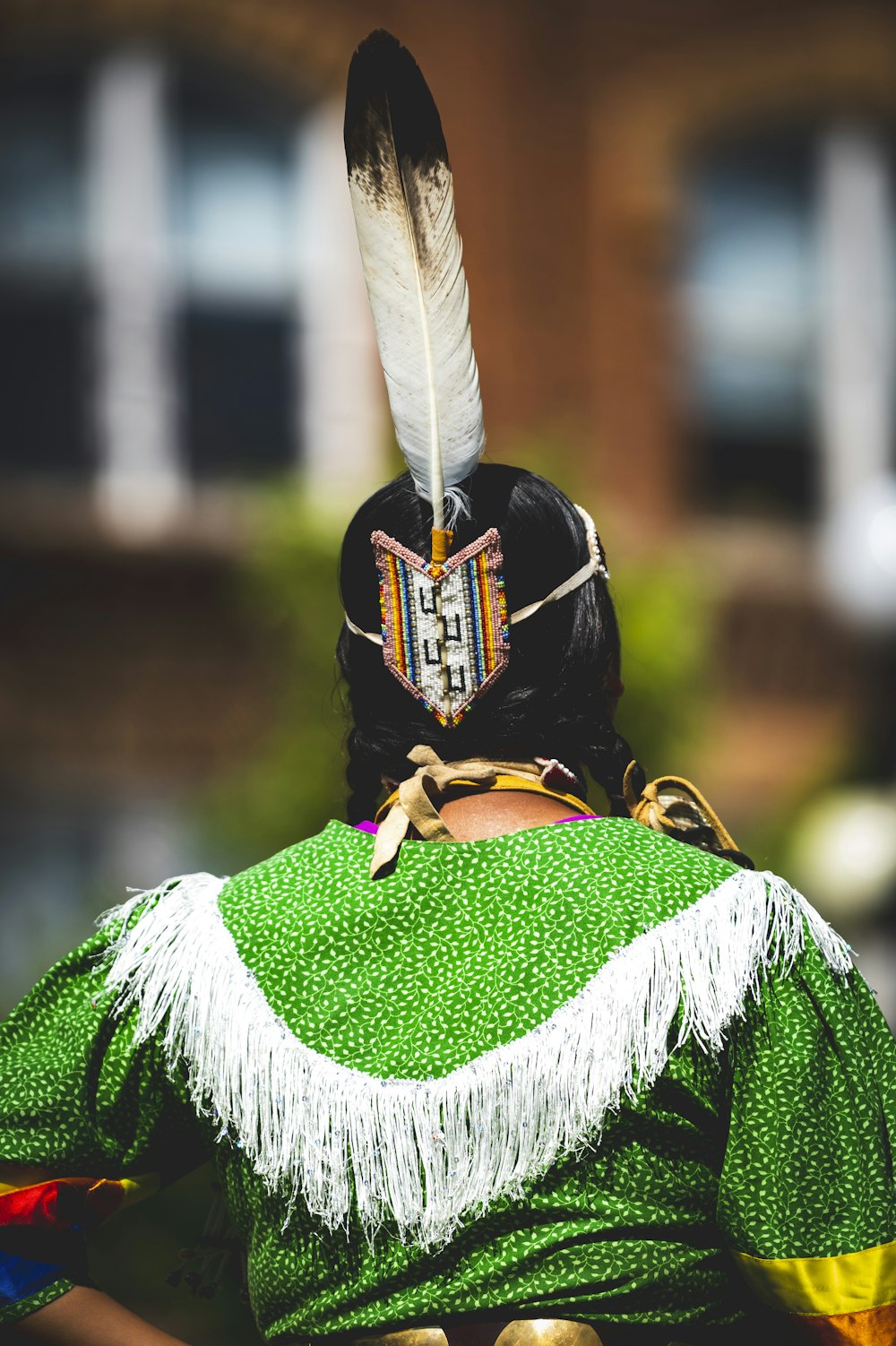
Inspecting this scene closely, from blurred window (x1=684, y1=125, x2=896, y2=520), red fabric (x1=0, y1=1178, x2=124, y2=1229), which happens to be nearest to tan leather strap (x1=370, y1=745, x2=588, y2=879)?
red fabric (x1=0, y1=1178, x2=124, y2=1229)

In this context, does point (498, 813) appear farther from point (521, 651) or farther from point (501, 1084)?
point (501, 1084)

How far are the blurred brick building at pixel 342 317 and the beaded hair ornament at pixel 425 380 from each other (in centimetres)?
444

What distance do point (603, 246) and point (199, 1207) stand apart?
18.2 feet

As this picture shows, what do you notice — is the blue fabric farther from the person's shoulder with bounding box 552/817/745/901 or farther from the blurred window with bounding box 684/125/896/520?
the blurred window with bounding box 684/125/896/520

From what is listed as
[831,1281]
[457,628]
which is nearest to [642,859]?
[457,628]

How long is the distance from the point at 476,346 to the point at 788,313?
1.89 metres

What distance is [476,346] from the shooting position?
24.2 ft

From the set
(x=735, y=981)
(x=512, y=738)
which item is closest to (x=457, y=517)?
(x=512, y=738)

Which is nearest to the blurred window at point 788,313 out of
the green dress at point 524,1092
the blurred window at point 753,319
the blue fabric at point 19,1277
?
the blurred window at point 753,319

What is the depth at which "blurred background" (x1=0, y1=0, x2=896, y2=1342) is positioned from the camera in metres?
6.94

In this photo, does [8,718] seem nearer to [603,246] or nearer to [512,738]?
[603,246]

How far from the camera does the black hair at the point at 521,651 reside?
1734mm

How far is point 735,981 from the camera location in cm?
156

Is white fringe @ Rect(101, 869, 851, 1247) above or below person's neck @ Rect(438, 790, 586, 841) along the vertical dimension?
below
